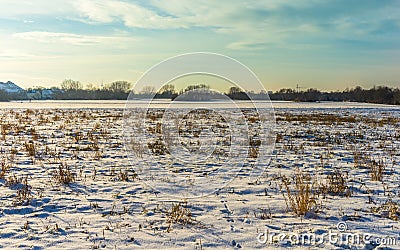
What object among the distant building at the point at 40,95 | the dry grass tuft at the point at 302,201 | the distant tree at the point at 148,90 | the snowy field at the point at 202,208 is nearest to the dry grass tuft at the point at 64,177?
the snowy field at the point at 202,208

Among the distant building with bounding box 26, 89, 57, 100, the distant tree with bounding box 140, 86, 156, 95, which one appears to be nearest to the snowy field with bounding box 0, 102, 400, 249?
the distant tree with bounding box 140, 86, 156, 95

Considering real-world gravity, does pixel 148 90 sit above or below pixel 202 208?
above

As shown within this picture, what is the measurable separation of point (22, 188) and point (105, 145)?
19.3ft

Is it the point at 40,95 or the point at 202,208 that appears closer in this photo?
the point at 202,208

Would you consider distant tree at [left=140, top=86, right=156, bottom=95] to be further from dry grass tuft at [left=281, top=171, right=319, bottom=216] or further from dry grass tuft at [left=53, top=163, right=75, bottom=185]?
dry grass tuft at [left=281, top=171, right=319, bottom=216]

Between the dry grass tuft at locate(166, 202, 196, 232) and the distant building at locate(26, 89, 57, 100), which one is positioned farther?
the distant building at locate(26, 89, 57, 100)

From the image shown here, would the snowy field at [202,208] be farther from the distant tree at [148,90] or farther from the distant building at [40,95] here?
the distant building at [40,95]

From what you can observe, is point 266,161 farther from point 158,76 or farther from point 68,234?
point 68,234

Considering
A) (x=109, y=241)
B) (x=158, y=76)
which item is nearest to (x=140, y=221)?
Result: (x=109, y=241)

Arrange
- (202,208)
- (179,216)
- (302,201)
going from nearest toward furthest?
(179,216), (302,201), (202,208)

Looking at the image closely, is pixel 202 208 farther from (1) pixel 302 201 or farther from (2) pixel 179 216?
(1) pixel 302 201

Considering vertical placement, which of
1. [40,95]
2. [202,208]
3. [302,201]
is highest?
[40,95]

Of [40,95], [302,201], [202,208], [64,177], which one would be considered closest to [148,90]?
[202,208]

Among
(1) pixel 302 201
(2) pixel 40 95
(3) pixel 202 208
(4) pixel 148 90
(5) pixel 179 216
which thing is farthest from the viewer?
(2) pixel 40 95
